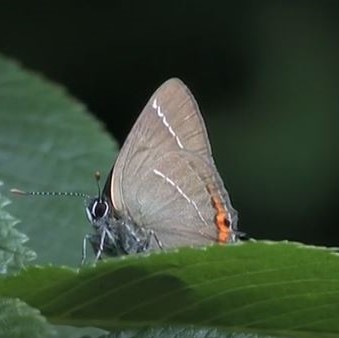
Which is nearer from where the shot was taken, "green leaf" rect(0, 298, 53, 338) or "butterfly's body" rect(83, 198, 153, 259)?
"green leaf" rect(0, 298, 53, 338)

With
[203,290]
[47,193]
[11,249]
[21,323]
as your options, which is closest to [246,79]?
[47,193]

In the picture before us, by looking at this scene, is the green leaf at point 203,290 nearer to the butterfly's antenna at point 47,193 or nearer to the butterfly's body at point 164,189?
the butterfly's body at point 164,189

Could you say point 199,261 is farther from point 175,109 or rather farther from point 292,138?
point 292,138

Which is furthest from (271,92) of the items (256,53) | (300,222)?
(300,222)

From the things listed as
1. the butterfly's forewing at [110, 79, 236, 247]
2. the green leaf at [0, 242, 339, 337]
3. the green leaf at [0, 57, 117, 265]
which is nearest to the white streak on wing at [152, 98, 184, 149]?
the butterfly's forewing at [110, 79, 236, 247]

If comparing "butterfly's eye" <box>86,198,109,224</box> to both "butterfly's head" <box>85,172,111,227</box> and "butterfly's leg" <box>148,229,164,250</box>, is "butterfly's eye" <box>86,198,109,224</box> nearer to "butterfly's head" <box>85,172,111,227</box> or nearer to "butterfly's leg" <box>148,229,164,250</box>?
"butterfly's head" <box>85,172,111,227</box>

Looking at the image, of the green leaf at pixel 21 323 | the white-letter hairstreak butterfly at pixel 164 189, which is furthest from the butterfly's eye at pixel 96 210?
the green leaf at pixel 21 323

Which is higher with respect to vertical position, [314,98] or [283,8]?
[283,8]
